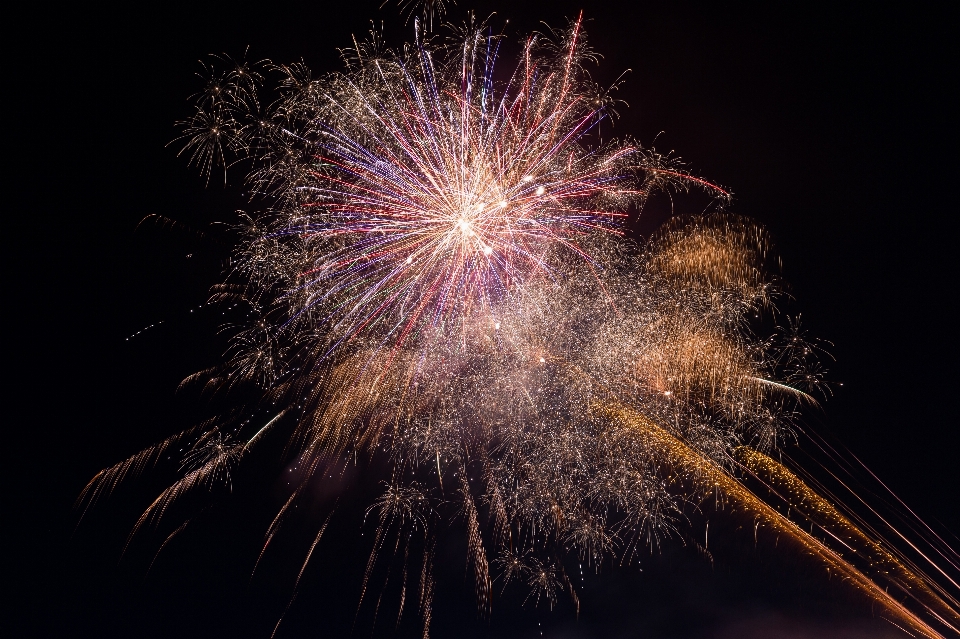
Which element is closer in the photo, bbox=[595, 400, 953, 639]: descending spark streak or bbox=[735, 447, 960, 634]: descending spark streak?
bbox=[595, 400, 953, 639]: descending spark streak

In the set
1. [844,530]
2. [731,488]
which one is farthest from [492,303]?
[844,530]

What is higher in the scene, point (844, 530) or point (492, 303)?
point (492, 303)

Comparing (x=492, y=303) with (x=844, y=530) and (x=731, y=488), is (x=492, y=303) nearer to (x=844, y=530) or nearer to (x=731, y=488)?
(x=731, y=488)

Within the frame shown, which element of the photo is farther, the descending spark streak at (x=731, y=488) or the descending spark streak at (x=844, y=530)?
the descending spark streak at (x=844, y=530)

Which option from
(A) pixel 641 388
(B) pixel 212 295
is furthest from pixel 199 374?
(A) pixel 641 388

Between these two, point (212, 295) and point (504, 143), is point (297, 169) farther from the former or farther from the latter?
point (504, 143)
